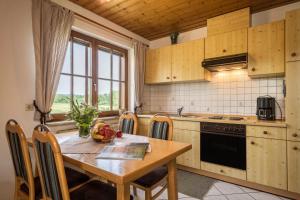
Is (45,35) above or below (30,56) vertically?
above

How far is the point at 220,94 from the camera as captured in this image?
9.96ft

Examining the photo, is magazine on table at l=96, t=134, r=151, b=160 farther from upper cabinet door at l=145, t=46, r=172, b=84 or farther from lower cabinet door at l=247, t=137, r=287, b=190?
upper cabinet door at l=145, t=46, r=172, b=84

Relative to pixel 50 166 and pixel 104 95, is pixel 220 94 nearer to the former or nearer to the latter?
pixel 104 95

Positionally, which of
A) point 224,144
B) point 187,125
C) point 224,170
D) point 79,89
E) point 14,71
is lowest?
point 224,170

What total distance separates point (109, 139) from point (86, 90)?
4.85ft

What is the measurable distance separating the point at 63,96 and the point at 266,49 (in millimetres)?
2876

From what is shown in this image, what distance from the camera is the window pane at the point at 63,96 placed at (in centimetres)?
245

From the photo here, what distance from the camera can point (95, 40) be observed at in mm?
2932

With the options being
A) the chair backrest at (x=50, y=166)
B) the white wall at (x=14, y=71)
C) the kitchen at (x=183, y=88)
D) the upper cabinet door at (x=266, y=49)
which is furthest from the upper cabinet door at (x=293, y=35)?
the white wall at (x=14, y=71)

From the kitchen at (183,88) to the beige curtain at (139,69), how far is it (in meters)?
0.02

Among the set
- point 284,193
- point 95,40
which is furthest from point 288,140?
point 95,40

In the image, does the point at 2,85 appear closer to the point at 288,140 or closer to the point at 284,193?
the point at 288,140

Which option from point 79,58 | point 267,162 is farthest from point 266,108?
point 79,58

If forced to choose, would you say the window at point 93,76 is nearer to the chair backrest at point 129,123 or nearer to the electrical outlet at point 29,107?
the electrical outlet at point 29,107
